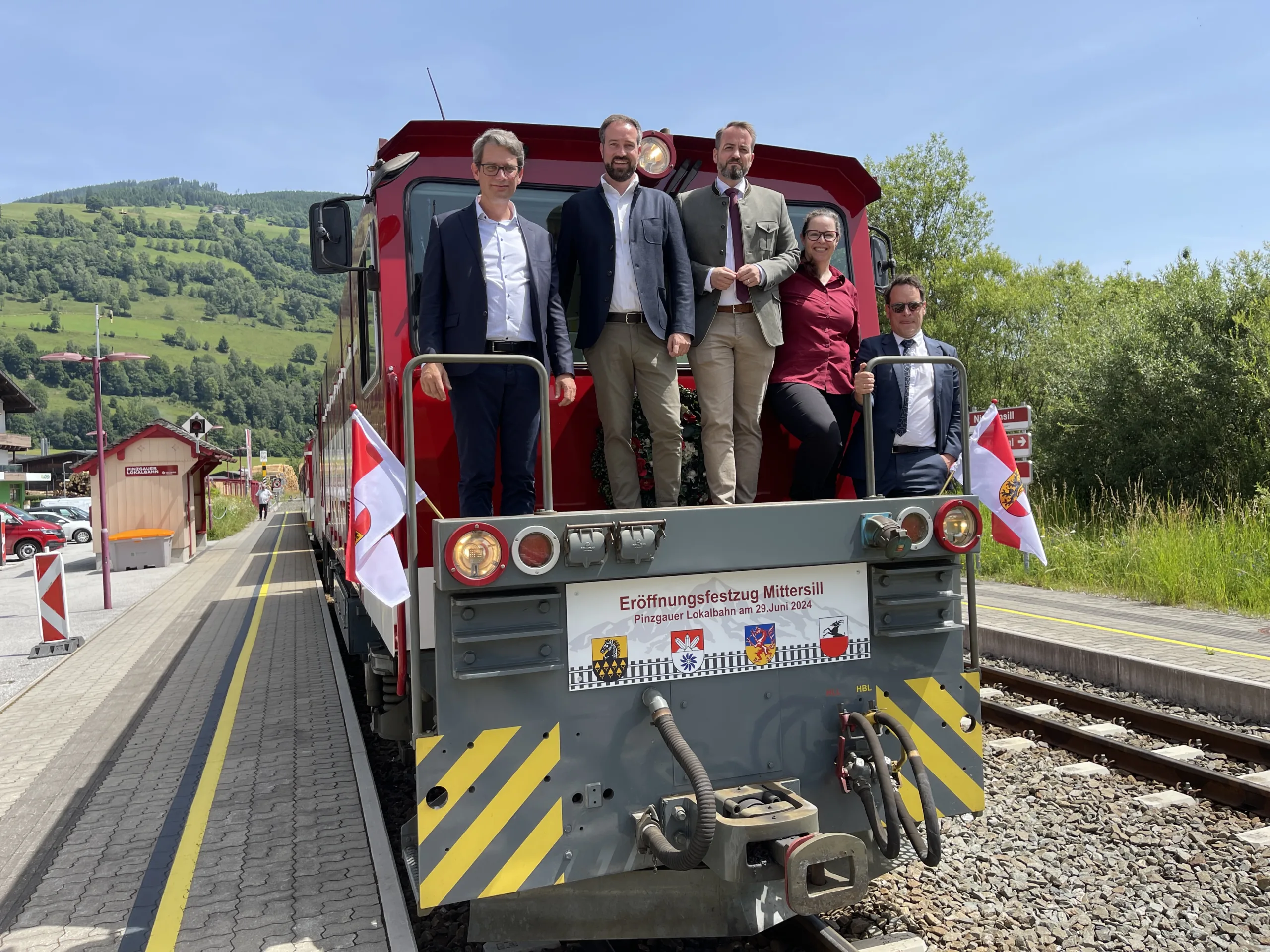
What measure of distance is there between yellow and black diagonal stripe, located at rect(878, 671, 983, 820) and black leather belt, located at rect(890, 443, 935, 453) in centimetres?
112

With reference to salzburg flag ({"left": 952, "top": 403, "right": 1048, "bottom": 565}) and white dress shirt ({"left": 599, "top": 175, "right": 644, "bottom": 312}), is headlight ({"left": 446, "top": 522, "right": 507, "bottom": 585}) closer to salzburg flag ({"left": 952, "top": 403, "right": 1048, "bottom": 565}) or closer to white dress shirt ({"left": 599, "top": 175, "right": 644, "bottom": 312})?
white dress shirt ({"left": 599, "top": 175, "right": 644, "bottom": 312})

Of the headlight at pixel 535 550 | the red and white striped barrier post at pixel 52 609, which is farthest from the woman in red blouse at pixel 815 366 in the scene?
the red and white striped barrier post at pixel 52 609

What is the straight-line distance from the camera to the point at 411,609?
3090mm

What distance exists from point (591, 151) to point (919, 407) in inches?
79.3

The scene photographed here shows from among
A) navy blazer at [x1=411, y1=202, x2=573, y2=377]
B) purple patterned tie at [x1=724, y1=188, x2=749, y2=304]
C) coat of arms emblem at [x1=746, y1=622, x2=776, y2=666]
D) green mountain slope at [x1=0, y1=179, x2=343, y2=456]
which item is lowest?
coat of arms emblem at [x1=746, y1=622, x2=776, y2=666]

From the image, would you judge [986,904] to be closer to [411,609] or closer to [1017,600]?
[411,609]

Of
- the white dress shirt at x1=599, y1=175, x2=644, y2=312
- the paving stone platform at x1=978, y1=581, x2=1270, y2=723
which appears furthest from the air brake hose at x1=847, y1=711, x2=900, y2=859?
the paving stone platform at x1=978, y1=581, x2=1270, y2=723

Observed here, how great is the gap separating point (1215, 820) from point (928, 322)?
22730 mm

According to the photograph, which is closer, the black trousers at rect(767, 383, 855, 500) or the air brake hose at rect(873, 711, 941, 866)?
the air brake hose at rect(873, 711, 941, 866)

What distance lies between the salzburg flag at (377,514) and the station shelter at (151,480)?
74.1 ft

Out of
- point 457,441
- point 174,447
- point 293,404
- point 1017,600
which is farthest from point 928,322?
point 293,404

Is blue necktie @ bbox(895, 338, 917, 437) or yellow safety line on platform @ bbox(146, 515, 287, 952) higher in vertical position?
blue necktie @ bbox(895, 338, 917, 437)

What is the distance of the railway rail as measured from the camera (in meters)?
4.86

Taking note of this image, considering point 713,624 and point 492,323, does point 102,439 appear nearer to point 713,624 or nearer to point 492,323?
point 492,323
